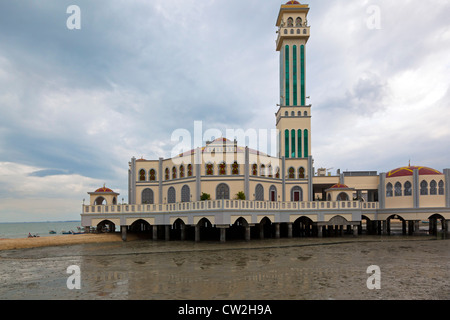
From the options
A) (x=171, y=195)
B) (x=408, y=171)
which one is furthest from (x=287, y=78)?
(x=171, y=195)

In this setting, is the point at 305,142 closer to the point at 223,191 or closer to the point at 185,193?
the point at 223,191

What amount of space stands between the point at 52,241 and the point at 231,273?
25.3 meters

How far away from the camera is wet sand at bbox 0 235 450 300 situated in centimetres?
1609

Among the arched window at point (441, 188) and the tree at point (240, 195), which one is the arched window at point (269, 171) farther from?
the arched window at point (441, 188)

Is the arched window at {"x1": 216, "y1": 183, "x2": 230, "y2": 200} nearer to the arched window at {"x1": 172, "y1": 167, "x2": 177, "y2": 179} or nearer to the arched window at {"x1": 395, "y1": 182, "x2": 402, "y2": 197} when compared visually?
the arched window at {"x1": 172, "y1": 167, "x2": 177, "y2": 179}

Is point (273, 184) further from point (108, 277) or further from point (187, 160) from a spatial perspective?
point (108, 277)

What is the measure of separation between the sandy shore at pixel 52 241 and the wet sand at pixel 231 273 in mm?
2704

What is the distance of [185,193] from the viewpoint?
44594 mm

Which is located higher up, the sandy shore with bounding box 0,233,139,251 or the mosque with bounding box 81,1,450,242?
the mosque with bounding box 81,1,450,242

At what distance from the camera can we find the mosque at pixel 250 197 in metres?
40.7

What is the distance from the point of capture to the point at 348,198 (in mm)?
43844

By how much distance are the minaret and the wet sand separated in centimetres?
2782

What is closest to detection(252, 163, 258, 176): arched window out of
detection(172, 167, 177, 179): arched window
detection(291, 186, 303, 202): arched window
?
detection(291, 186, 303, 202): arched window
